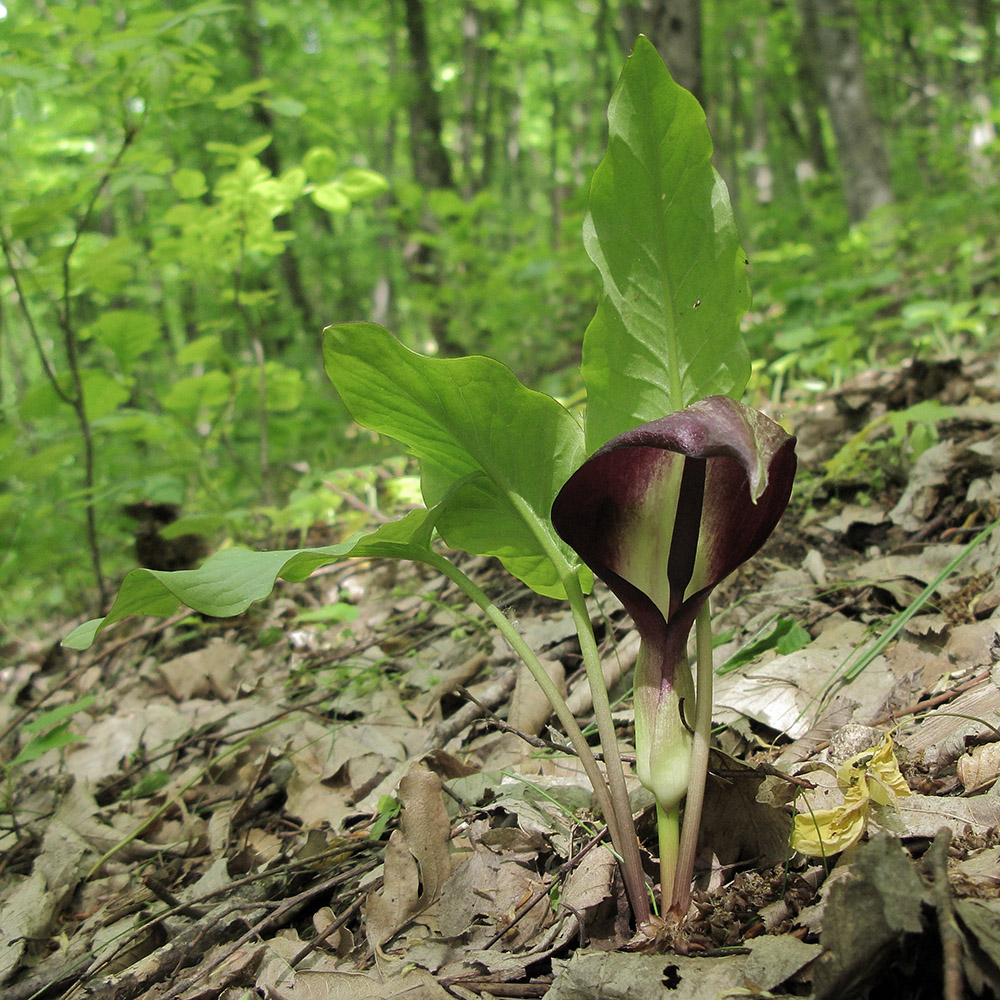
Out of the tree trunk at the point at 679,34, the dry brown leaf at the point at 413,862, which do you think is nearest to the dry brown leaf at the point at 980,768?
the dry brown leaf at the point at 413,862

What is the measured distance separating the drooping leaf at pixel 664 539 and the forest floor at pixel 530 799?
20cm

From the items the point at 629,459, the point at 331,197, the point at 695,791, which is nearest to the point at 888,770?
the point at 695,791

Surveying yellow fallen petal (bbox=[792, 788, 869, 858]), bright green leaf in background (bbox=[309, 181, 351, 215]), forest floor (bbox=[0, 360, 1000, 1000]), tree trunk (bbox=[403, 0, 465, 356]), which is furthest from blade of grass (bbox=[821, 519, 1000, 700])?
tree trunk (bbox=[403, 0, 465, 356])

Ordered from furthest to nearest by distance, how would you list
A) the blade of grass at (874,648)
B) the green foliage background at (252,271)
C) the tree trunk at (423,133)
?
the tree trunk at (423,133), the green foliage background at (252,271), the blade of grass at (874,648)

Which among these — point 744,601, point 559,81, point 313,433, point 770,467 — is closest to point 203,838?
point 744,601

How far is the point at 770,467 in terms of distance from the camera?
891mm

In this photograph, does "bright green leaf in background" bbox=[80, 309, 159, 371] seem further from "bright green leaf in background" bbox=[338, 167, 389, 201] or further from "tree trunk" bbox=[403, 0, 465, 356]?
"tree trunk" bbox=[403, 0, 465, 356]

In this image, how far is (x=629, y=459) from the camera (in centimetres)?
93

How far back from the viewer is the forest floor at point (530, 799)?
2.85 ft

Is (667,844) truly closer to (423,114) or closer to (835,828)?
(835,828)

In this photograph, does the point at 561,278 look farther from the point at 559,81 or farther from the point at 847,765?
A: the point at 559,81

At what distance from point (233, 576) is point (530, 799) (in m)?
0.70

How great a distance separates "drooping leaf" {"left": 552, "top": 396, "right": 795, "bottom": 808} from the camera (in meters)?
0.93

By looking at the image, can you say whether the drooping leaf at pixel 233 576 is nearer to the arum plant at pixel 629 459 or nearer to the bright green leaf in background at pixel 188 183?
the arum plant at pixel 629 459
